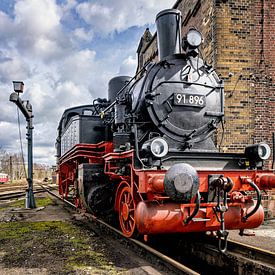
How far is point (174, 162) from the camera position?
187 inches

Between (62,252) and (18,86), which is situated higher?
(18,86)

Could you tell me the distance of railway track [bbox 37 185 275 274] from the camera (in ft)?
13.1

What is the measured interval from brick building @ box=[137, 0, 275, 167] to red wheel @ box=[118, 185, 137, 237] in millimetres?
3425

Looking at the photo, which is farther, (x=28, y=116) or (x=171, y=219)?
(x=28, y=116)

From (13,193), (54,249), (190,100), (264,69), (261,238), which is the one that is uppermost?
(264,69)

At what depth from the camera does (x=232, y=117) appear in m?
7.93

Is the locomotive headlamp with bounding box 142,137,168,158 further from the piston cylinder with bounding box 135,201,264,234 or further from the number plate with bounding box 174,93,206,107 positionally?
the number plate with bounding box 174,93,206,107

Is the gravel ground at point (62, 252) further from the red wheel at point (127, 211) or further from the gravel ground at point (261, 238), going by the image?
the gravel ground at point (261, 238)

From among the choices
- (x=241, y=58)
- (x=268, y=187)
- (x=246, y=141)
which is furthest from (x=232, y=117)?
(x=268, y=187)

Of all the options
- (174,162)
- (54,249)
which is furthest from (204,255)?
(54,249)

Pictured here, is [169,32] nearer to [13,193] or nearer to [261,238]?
[261,238]

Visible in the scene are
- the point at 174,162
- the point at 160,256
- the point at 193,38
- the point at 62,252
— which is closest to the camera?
the point at 160,256

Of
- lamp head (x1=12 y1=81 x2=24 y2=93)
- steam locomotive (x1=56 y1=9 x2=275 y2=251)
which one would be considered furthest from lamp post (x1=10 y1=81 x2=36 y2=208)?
steam locomotive (x1=56 y1=9 x2=275 y2=251)

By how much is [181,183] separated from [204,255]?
1568 millimetres
